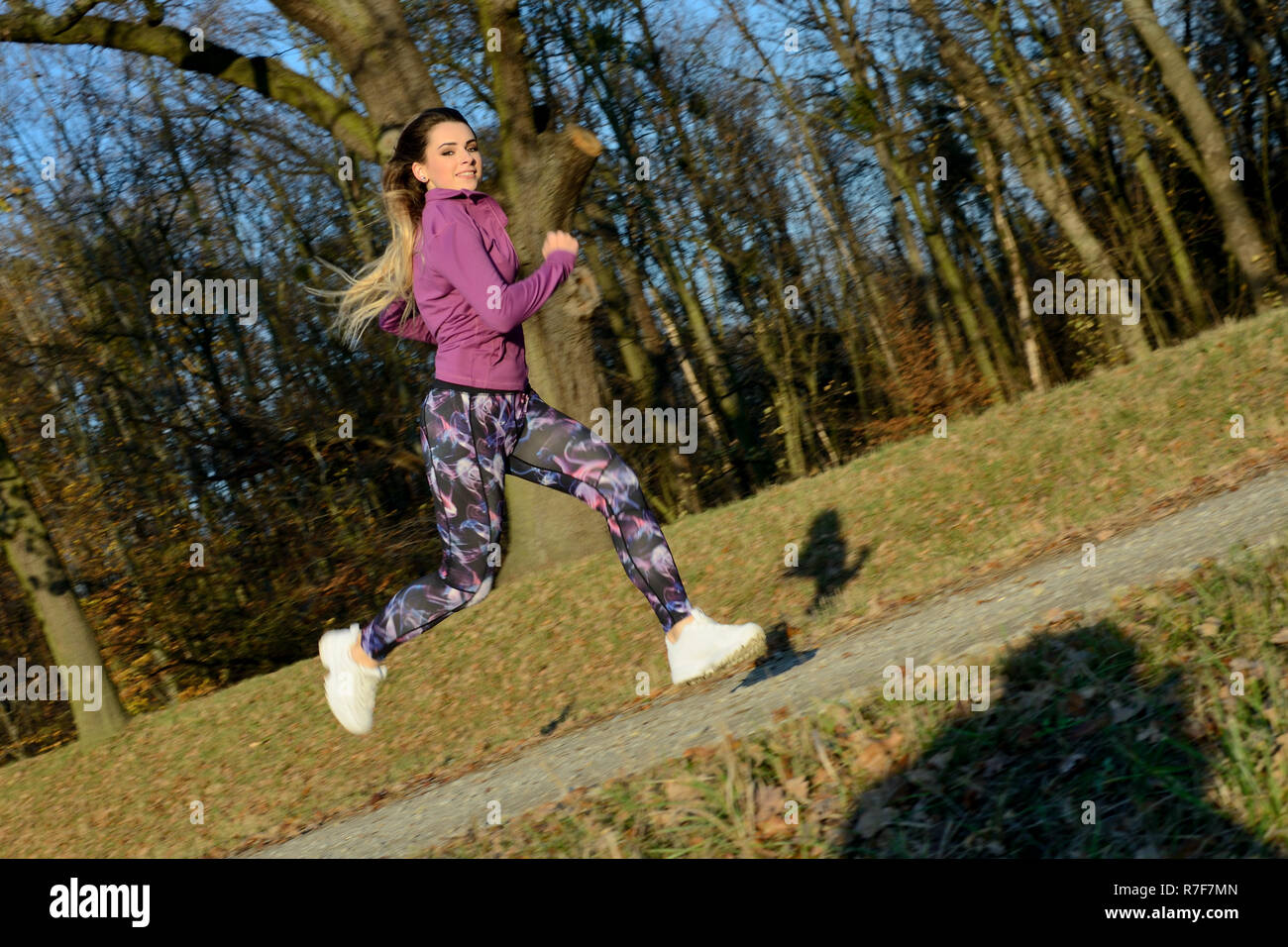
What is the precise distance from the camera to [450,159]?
4.80m

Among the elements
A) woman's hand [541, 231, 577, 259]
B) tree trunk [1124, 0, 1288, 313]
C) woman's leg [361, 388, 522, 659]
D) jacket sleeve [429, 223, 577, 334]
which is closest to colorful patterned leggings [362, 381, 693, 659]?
woman's leg [361, 388, 522, 659]

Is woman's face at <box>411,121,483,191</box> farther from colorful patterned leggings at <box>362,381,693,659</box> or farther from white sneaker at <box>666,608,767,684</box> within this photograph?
white sneaker at <box>666,608,767,684</box>

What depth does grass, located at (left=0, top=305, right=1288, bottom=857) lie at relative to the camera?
9312mm

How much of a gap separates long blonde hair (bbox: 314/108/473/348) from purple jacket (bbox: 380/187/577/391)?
0.10 metres

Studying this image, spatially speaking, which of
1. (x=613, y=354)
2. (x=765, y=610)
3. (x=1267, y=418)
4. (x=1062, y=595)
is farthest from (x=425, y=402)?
(x=613, y=354)

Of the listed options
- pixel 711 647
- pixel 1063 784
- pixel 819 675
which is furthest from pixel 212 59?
pixel 1063 784

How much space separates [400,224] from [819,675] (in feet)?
9.73

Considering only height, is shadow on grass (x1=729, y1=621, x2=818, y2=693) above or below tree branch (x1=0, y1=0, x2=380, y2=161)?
below

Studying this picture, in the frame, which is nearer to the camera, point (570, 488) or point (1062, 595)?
point (570, 488)

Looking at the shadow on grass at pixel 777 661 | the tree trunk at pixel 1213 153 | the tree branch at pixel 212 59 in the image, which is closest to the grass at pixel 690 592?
the shadow on grass at pixel 777 661

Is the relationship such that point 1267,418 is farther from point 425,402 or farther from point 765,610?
point 425,402

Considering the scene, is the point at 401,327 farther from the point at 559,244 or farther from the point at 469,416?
the point at 559,244

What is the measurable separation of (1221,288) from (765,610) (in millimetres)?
20838
